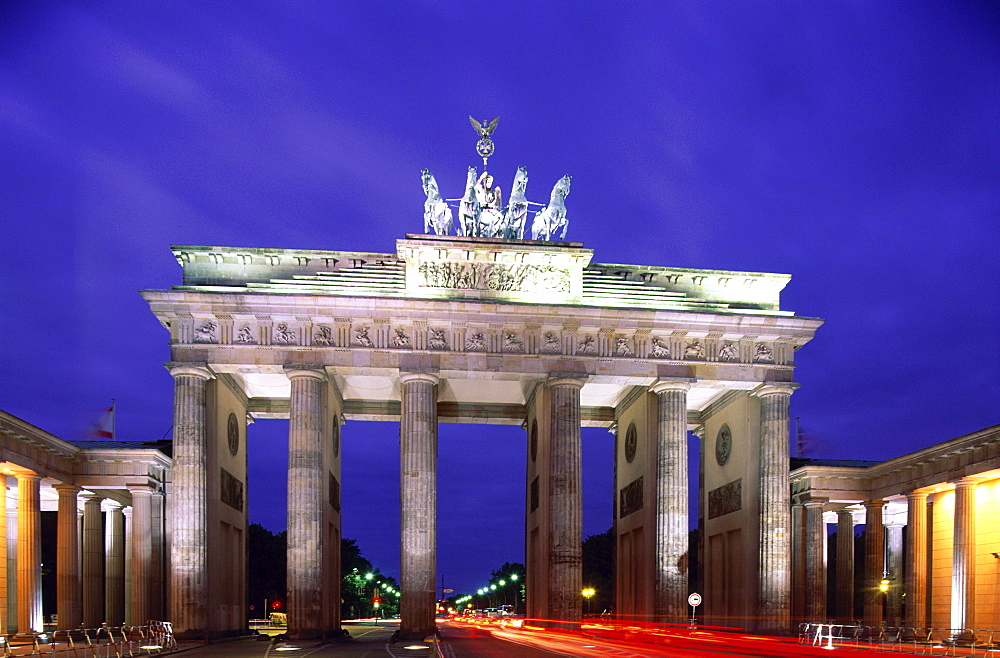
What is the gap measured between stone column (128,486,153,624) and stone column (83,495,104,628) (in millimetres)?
3476

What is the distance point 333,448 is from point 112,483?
37.3ft

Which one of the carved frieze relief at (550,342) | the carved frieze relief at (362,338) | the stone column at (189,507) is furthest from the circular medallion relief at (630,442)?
the stone column at (189,507)

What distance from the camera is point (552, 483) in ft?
157

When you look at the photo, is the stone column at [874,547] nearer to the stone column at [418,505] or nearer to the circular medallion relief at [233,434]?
the stone column at [418,505]

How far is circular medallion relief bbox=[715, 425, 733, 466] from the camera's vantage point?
179ft

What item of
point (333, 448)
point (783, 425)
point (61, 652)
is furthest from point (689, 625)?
point (61, 652)

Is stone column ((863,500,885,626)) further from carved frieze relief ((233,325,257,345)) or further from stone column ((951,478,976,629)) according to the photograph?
carved frieze relief ((233,325,257,345))

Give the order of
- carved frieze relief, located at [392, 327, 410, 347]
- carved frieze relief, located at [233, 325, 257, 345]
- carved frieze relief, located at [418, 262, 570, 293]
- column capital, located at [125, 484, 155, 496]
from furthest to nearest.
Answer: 1. column capital, located at [125, 484, 155, 496]
2. carved frieze relief, located at [418, 262, 570, 293]
3. carved frieze relief, located at [392, 327, 410, 347]
4. carved frieze relief, located at [233, 325, 257, 345]

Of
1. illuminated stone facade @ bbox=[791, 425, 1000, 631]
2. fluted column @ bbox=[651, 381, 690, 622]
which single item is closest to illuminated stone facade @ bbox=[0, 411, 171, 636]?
fluted column @ bbox=[651, 381, 690, 622]

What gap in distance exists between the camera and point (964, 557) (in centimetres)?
4262

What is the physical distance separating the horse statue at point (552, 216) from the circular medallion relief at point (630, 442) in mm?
12954

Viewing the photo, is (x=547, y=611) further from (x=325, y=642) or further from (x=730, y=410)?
(x=730, y=410)

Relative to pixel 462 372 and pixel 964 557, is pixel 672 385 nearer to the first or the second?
pixel 462 372

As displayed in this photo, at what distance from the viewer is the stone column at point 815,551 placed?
53000mm
